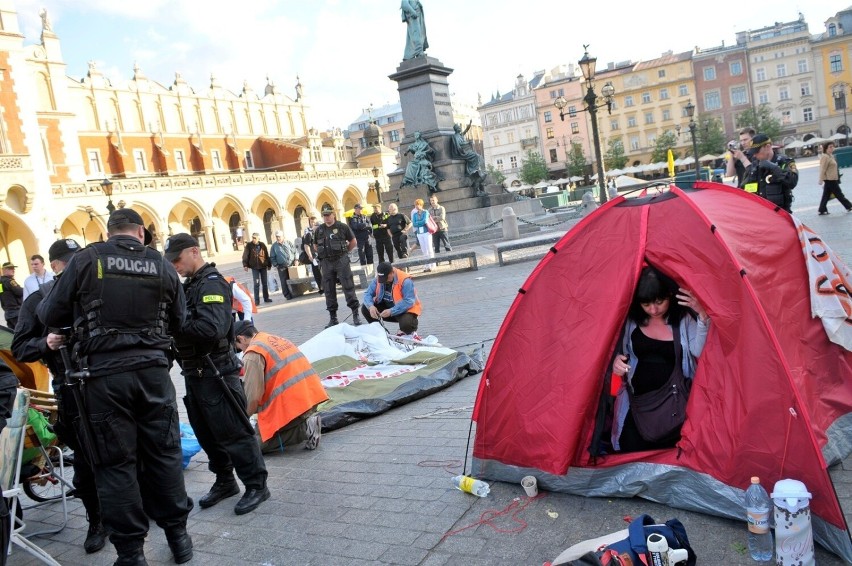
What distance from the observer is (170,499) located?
4.00 m

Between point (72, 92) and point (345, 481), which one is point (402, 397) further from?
point (72, 92)

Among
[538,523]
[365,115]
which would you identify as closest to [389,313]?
[538,523]

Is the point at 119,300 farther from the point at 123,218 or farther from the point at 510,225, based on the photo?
the point at 510,225

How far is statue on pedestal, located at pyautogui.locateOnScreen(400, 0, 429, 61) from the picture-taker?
22328 millimetres

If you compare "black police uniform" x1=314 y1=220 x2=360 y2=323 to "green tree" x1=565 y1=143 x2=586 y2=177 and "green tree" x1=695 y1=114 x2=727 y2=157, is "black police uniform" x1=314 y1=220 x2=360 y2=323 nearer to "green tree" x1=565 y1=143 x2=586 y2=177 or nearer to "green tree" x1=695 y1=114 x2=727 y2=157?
"green tree" x1=695 y1=114 x2=727 y2=157

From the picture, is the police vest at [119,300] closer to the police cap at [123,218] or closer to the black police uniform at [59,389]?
the police cap at [123,218]

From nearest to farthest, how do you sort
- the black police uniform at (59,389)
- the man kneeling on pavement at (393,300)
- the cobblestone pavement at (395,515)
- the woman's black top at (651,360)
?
the cobblestone pavement at (395,515)
the woman's black top at (651,360)
the black police uniform at (59,389)
the man kneeling on pavement at (393,300)

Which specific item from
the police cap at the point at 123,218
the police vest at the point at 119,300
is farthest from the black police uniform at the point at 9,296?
the police vest at the point at 119,300

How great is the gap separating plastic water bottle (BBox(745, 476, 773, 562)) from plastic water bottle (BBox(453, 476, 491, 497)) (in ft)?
5.27

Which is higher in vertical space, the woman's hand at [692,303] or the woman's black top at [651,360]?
the woman's hand at [692,303]

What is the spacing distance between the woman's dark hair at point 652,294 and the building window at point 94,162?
60428 mm

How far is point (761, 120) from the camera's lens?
233 ft

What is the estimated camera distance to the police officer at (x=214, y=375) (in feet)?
14.9

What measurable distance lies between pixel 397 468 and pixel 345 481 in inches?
15.7
